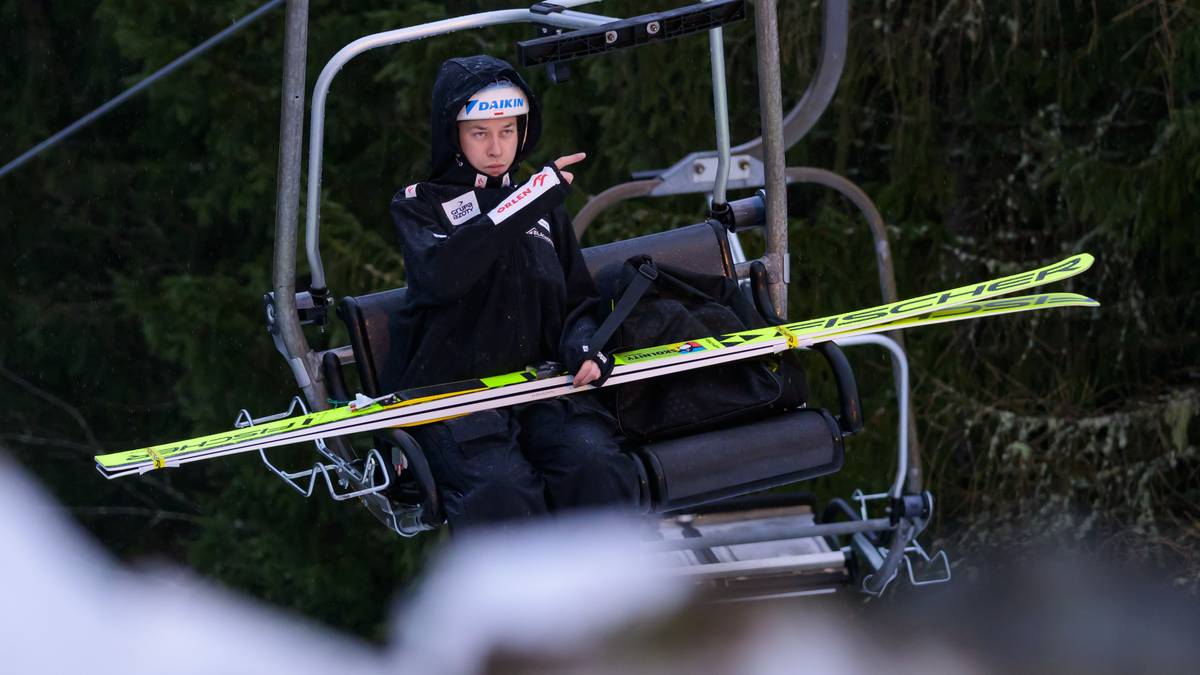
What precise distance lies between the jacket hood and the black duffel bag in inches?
15.3

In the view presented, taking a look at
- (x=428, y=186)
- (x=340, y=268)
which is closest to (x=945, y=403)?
(x=340, y=268)

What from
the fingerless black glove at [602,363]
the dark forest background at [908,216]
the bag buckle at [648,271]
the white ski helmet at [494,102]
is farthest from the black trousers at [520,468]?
the dark forest background at [908,216]

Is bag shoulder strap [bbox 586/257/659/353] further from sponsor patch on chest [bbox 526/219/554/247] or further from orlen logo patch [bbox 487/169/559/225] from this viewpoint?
orlen logo patch [bbox 487/169/559/225]

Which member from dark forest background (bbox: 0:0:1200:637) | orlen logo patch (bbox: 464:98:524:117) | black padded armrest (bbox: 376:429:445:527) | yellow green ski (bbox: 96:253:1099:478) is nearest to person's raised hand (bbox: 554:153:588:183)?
orlen logo patch (bbox: 464:98:524:117)

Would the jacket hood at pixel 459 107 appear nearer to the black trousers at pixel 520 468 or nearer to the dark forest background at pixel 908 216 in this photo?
the black trousers at pixel 520 468

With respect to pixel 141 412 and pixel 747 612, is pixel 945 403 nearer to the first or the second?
pixel 747 612

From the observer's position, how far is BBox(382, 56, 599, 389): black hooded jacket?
11.6ft

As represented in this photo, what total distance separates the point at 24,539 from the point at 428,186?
131 inches

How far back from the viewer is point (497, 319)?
3654 millimetres

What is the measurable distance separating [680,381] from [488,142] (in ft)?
2.11

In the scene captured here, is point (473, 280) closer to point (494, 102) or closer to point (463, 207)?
point (463, 207)

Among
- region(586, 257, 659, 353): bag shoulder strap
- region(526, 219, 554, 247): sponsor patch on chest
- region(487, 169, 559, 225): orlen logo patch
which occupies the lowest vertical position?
region(586, 257, 659, 353): bag shoulder strap

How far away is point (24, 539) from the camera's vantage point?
249 inches

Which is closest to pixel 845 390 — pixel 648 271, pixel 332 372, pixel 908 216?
pixel 648 271
